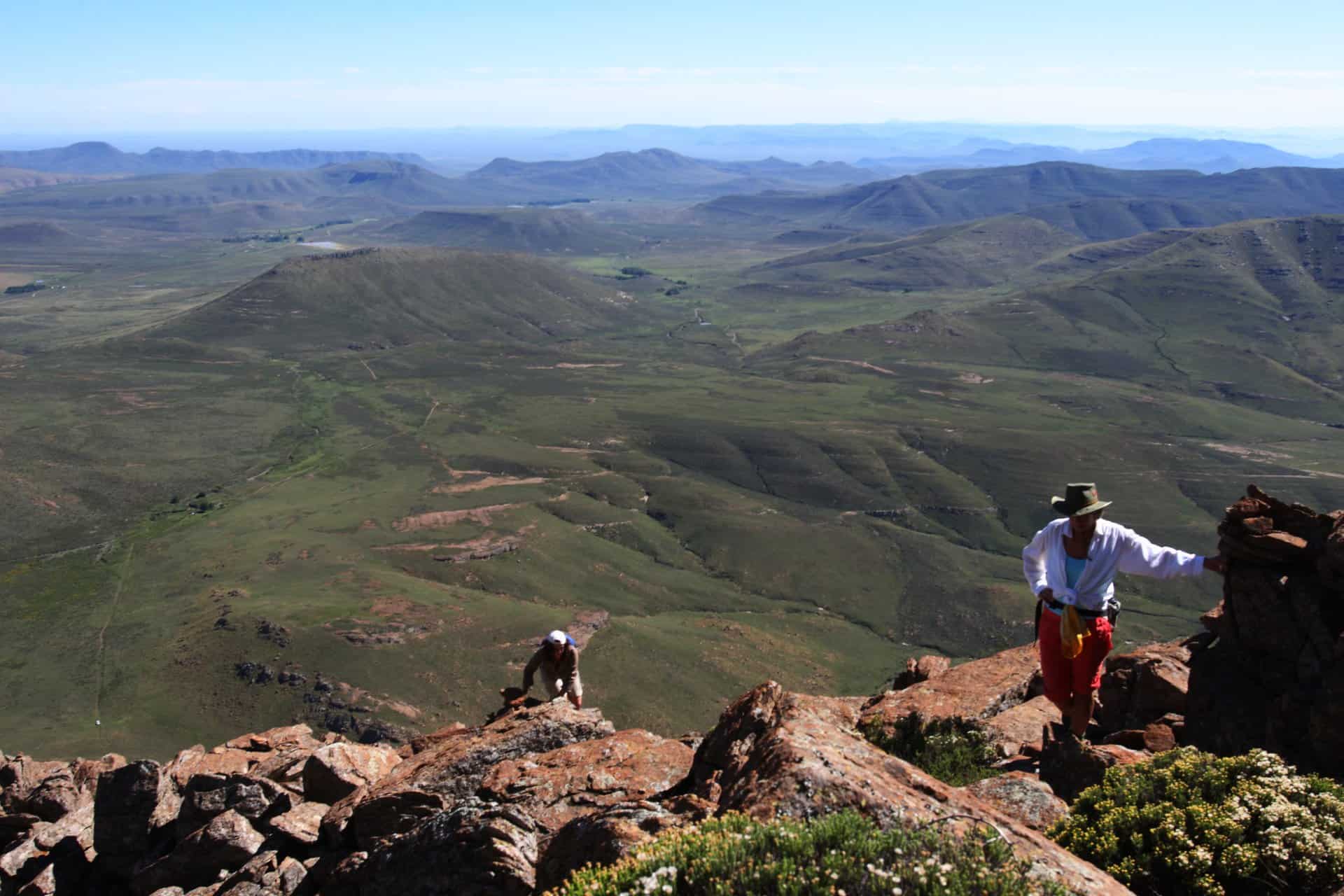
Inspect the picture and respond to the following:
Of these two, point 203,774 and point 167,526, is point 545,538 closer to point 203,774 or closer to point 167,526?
point 167,526

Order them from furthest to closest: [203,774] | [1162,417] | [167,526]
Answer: [1162,417], [167,526], [203,774]

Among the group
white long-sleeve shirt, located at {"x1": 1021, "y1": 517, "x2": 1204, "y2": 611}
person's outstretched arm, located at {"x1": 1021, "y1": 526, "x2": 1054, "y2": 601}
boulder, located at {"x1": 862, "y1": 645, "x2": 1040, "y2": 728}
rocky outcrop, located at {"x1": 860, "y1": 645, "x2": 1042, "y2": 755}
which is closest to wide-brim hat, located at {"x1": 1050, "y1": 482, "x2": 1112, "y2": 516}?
white long-sleeve shirt, located at {"x1": 1021, "y1": 517, "x2": 1204, "y2": 611}

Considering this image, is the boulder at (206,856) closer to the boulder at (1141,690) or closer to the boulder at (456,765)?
the boulder at (456,765)

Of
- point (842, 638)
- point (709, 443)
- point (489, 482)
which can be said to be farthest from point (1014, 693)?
point (709, 443)

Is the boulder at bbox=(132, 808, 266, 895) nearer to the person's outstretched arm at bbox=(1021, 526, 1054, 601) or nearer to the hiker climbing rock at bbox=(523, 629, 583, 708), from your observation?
the hiker climbing rock at bbox=(523, 629, 583, 708)

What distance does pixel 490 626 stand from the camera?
91250mm

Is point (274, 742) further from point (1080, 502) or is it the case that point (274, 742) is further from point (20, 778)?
point (1080, 502)

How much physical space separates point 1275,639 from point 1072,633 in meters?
4.09

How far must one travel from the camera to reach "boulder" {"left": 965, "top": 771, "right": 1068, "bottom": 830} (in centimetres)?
1124

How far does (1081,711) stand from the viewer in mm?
12883

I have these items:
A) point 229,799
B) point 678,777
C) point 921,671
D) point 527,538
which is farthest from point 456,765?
point 527,538

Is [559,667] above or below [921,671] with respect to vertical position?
above

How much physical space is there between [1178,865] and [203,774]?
1861 cm

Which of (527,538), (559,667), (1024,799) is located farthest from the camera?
(527,538)
